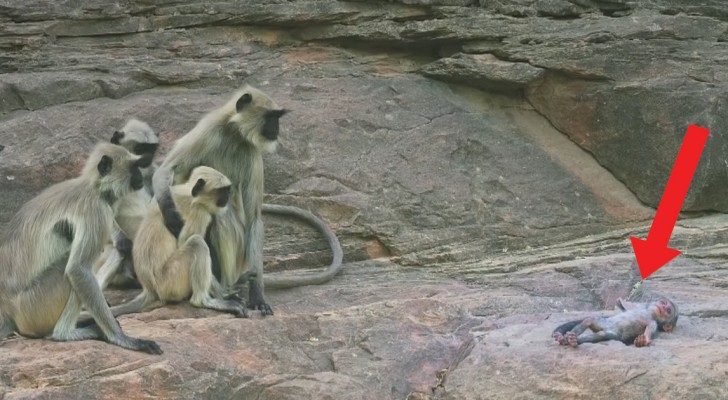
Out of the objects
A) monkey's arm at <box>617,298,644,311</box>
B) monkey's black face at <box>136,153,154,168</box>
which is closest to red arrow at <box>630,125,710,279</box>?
monkey's arm at <box>617,298,644,311</box>

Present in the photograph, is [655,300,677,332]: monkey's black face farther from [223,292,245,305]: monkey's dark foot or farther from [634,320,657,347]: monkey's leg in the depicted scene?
[223,292,245,305]: monkey's dark foot

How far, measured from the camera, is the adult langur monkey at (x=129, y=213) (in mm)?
7555

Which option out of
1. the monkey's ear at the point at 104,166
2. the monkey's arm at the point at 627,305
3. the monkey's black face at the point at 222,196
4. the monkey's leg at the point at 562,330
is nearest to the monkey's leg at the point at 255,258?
the monkey's black face at the point at 222,196

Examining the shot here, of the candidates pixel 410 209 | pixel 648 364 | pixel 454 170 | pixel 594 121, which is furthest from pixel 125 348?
pixel 594 121

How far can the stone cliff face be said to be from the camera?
8.04 meters

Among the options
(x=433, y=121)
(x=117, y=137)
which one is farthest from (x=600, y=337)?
(x=433, y=121)

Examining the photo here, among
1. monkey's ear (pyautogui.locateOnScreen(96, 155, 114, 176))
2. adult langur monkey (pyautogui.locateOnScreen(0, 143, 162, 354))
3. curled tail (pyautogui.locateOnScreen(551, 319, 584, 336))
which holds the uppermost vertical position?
monkey's ear (pyautogui.locateOnScreen(96, 155, 114, 176))

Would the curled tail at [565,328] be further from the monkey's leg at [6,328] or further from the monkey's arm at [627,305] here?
the monkey's leg at [6,328]

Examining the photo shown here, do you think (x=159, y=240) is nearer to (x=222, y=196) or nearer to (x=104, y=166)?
(x=222, y=196)

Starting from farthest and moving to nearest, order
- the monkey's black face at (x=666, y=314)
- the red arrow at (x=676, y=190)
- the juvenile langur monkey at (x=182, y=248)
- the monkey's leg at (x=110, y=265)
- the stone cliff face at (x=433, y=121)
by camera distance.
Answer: the red arrow at (x=676, y=190) < the stone cliff face at (x=433, y=121) < the monkey's leg at (x=110, y=265) < the juvenile langur monkey at (x=182, y=248) < the monkey's black face at (x=666, y=314)

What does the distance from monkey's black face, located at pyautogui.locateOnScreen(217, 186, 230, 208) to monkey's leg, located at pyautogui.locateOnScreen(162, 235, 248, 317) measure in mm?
276

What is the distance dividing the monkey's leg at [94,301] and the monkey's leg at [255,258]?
1260 millimetres

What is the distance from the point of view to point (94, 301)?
5.97 meters

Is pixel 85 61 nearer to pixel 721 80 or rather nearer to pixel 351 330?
pixel 351 330
